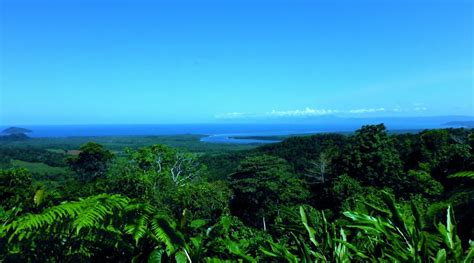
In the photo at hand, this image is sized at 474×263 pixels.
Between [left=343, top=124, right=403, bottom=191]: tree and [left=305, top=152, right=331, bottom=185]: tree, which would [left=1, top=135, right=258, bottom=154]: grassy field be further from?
[left=343, top=124, right=403, bottom=191]: tree

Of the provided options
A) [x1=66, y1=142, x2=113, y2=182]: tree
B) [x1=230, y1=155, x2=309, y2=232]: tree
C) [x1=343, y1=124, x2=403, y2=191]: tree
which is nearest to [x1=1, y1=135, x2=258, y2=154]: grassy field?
[x1=66, y1=142, x2=113, y2=182]: tree

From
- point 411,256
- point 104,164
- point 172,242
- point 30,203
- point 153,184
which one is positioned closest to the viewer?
point 411,256

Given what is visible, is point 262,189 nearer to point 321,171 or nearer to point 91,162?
point 321,171

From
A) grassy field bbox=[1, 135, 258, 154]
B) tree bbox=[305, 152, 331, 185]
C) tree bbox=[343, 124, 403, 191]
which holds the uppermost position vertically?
tree bbox=[343, 124, 403, 191]

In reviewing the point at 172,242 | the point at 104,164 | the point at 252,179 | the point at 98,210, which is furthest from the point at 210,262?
the point at 104,164

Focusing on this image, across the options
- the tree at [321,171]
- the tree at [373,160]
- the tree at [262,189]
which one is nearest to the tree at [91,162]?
the tree at [262,189]

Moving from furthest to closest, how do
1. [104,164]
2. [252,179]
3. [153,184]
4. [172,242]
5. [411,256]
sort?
1. [104,164]
2. [252,179]
3. [153,184]
4. [172,242]
5. [411,256]

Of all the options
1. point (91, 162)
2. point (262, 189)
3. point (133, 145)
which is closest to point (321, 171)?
point (262, 189)

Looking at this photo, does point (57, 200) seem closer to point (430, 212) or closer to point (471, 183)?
point (430, 212)
